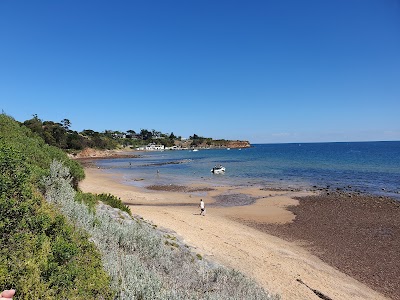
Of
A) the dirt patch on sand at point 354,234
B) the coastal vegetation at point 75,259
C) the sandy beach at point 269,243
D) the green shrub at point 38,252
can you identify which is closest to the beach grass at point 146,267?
the coastal vegetation at point 75,259

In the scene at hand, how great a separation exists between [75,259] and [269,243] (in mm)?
12339

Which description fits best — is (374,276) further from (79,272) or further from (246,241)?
(79,272)

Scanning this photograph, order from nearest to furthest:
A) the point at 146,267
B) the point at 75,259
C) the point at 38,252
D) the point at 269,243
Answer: the point at 38,252 → the point at 75,259 → the point at 146,267 → the point at 269,243

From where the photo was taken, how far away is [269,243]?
50.6 ft

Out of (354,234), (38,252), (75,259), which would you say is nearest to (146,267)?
(75,259)

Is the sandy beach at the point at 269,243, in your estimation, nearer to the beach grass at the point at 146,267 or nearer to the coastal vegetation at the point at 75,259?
the beach grass at the point at 146,267

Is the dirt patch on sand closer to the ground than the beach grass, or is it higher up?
closer to the ground

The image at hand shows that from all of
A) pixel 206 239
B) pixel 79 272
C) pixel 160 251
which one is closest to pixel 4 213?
pixel 79 272

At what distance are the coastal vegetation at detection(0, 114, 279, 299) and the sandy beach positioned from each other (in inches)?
126

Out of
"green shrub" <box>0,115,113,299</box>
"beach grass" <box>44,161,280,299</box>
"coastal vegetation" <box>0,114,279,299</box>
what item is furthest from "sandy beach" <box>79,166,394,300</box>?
"green shrub" <box>0,115,113,299</box>

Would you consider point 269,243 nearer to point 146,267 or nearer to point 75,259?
point 146,267

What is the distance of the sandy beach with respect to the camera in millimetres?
10453

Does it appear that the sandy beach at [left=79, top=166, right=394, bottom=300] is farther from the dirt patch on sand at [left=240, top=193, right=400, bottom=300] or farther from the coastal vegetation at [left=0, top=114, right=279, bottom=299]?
the coastal vegetation at [left=0, top=114, right=279, bottom=299]

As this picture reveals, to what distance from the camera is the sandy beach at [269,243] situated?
10.5 m
